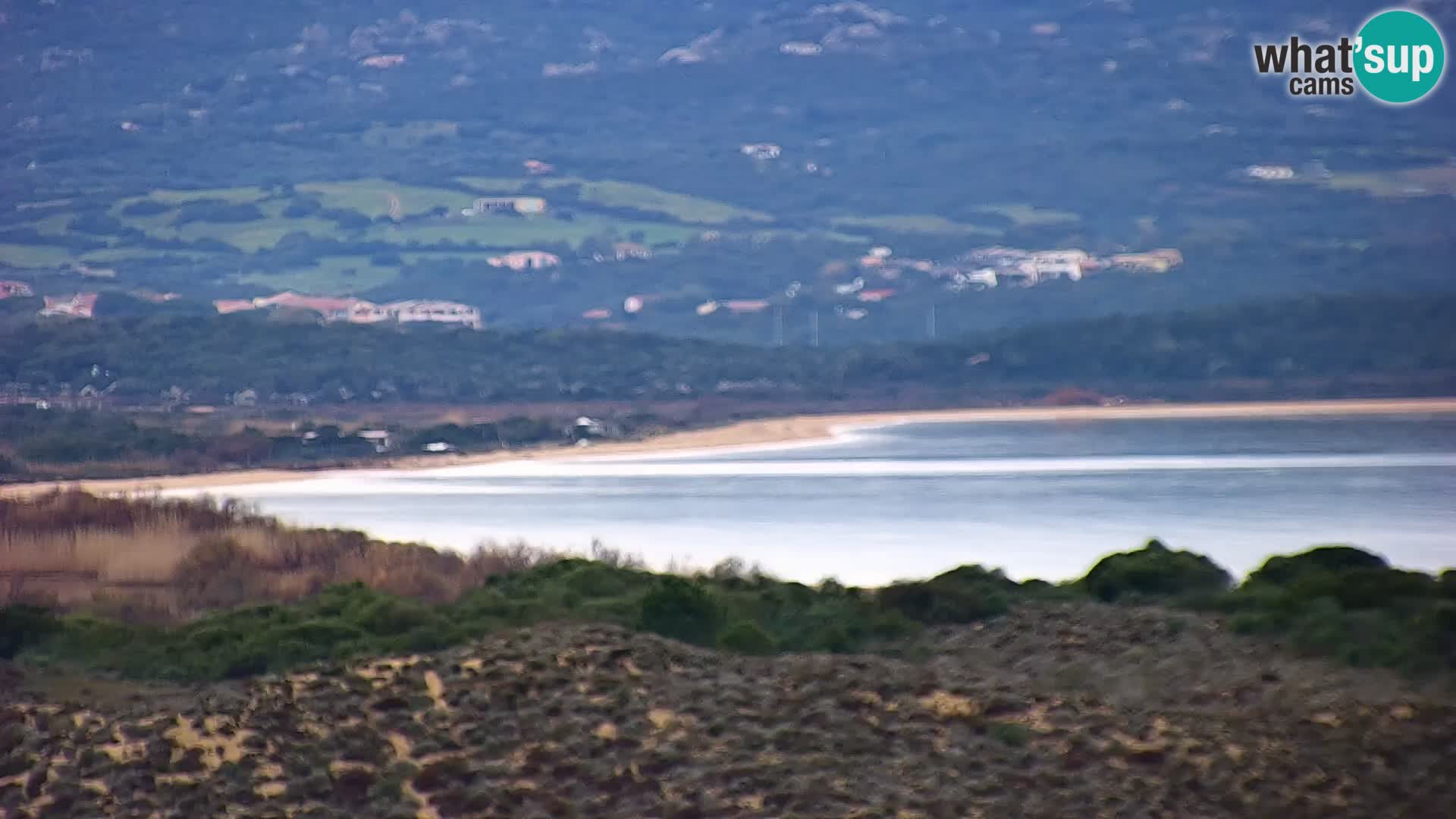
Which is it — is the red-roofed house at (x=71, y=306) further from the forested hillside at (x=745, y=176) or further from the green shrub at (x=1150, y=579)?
the green shrub at (x=1150, y=579)

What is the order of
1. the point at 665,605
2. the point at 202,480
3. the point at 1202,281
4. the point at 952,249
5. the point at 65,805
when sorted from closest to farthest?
the point at 65,805, the point at 665,605, the point at 202,480, the point at 1202,281, the point at 952,249

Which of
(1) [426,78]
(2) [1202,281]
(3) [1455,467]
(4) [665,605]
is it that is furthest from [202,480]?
(1) [426,78]

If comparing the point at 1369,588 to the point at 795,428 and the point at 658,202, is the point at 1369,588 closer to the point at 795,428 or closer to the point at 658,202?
the point at 795,428

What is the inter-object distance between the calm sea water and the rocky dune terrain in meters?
13.2

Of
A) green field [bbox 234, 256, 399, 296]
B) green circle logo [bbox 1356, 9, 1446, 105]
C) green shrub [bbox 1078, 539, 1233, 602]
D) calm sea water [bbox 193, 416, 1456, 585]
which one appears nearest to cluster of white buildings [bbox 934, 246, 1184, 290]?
green circle logo [bbox 1356, 9, 1446, 105]

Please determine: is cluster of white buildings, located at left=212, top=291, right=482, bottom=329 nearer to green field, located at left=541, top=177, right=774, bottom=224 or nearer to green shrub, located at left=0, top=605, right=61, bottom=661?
green field, located at left=541, top=177, right=774, bottom=224

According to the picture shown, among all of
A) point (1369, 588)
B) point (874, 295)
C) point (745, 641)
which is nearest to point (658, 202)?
point (874, 295)

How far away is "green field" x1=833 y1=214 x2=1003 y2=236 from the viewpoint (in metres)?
137

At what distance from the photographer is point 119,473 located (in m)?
51.4

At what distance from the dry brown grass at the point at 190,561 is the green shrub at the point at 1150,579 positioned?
6.30m

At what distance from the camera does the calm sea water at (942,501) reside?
34812 mm

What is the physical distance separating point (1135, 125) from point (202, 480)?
431 feet

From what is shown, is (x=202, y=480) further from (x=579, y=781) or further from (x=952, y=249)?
(x=952, y=249)

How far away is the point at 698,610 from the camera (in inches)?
727
